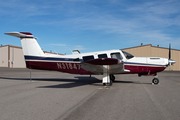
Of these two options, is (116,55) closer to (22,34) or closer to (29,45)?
(29,45)

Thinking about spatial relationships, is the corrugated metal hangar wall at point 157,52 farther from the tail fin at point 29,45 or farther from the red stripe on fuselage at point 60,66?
the tail fin at point 29,45

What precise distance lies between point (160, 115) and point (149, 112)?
32 centimetres

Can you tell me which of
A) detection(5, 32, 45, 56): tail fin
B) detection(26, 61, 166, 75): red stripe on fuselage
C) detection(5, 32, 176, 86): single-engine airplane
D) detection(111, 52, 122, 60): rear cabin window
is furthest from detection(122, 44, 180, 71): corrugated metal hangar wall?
detection(5, 32, 45, 56): tail fin

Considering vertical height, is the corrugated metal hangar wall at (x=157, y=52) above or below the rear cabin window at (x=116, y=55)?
above

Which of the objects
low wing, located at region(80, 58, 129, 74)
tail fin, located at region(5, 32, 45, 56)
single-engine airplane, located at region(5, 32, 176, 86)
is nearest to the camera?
low wing, located at region(80, 58, 129, 74)

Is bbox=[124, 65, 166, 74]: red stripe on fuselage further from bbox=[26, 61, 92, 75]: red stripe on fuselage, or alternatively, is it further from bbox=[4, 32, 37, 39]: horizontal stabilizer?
bbox=[4, 32, 37, 39]: horizontal stabilizer

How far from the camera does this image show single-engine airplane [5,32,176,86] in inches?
386

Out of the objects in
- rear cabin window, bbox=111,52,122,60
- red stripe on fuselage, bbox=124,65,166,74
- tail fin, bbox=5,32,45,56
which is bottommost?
red stripe on fuselage, bbox=124,65,166,74

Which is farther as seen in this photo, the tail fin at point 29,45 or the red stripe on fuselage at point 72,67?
the tail fin at point 29,45

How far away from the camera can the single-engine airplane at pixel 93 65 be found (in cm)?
980

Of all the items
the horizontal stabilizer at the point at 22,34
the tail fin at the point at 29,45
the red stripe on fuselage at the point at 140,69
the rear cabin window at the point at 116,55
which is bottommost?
the red stripe on fuselage at the point at 140,69

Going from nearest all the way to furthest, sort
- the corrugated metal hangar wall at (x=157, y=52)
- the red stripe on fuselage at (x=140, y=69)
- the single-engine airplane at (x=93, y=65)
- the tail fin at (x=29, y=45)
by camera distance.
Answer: the single-engine airplane at (x=93, y=65) < the red stripe on fuselage at (x=140, y=69) < the tail fin at (x=29, y=45) < the corrugated metal hangar wall at (x=157, y=52)

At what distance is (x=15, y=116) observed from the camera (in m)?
3.85

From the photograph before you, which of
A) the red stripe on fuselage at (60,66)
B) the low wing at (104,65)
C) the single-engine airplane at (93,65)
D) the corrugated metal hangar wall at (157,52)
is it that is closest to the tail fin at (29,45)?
the single-engine airplane at (93,65)
